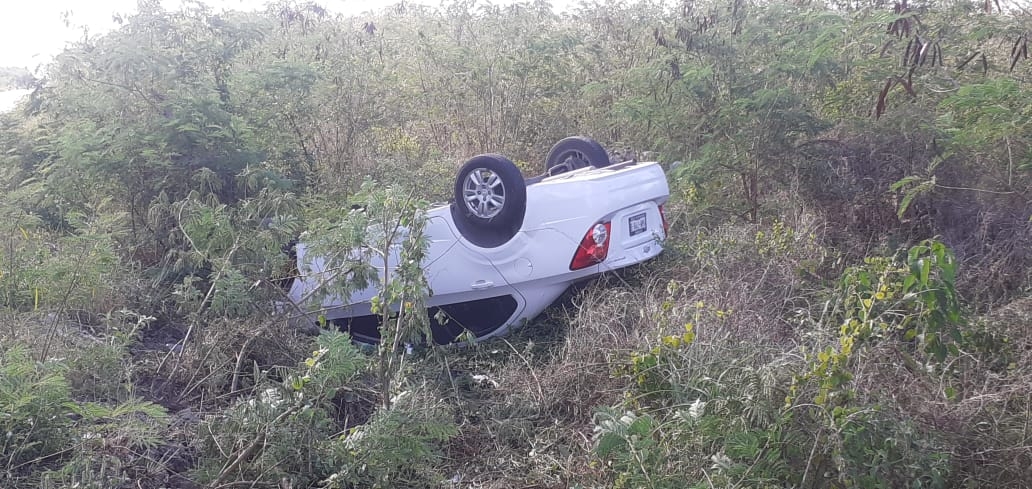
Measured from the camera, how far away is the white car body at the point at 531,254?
4.53 meters

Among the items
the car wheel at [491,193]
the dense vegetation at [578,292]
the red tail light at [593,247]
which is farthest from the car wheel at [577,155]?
the red tail light at [593,247]

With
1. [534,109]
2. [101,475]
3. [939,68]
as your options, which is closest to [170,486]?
[101,475]

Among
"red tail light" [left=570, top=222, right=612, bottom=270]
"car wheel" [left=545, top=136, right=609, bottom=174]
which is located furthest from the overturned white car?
"car wheel" [left=545, top=136, right=609, bottom=174]

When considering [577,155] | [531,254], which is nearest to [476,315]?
[531,254]

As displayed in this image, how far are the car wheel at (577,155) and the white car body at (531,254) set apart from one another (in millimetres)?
899

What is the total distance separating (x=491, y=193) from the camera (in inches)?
183

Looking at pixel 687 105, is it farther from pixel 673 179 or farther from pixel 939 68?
pixel 939 68

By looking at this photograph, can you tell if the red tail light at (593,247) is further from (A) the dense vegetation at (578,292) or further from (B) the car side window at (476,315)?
(B) the car side window at (476,315)

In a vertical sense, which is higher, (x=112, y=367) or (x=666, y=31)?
(x=666, y=31)

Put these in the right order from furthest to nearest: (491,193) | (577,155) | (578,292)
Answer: (577,155) < (578,292) < (491,193)

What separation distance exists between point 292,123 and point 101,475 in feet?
16.5

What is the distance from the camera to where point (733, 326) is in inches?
155

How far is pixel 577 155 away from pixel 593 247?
A: 5.69ft

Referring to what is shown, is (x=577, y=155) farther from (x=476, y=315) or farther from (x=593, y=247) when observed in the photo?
(x=476, y=315)
